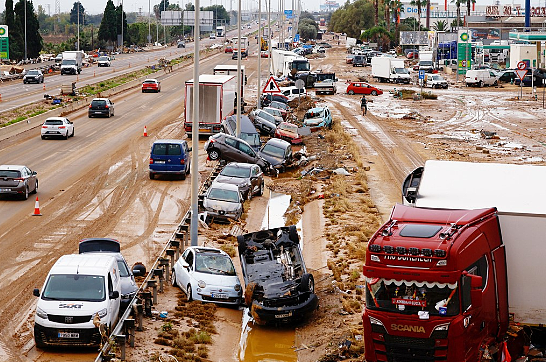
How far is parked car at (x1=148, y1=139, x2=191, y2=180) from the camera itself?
1460 inches

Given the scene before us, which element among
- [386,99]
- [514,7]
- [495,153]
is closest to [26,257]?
[495,153]

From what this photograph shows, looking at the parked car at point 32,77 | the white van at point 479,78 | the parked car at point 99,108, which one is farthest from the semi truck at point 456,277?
the parked car at point 32,77

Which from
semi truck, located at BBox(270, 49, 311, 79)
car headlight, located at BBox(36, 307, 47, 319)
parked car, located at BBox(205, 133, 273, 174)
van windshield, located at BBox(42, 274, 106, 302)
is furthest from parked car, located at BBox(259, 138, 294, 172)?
semi truck, located at BBox(270, 49, 311, 79)

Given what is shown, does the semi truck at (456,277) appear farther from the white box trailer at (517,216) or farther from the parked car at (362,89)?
the parked car at (362,89)

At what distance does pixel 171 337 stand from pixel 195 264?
3559 mm

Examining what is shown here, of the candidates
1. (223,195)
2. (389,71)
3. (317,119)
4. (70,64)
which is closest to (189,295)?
(223,195)

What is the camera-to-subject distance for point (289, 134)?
1932 inches

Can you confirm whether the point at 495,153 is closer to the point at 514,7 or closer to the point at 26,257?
the point at 26,257

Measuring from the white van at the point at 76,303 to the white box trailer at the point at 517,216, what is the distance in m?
6.49

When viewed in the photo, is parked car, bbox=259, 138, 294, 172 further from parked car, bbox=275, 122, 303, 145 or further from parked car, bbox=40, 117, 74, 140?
parked car, bbox=40, 117, 74, 140

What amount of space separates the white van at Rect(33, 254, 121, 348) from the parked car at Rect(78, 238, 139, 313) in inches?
55.8

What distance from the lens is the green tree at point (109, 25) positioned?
161 m

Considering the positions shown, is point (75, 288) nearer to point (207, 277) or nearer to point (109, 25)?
point (207, 277)

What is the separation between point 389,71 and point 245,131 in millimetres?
49512
